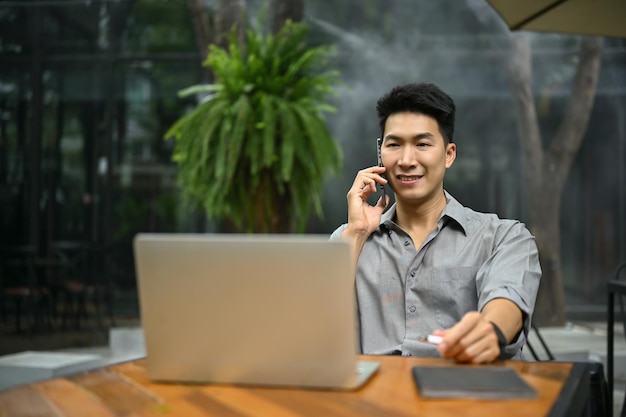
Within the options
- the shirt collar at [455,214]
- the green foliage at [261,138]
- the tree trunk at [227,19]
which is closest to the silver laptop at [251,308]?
the shirt collar at [455,214]

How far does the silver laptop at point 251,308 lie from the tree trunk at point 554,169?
6210 millimetres

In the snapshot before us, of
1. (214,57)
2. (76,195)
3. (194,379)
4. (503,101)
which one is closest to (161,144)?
(76,195)

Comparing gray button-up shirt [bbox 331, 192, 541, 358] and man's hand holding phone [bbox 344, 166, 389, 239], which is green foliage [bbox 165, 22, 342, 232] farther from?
gray button-up shirt [bbox 331, 192, 541, 358]

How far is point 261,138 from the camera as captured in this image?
5168 mm

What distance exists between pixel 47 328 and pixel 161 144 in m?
2.06

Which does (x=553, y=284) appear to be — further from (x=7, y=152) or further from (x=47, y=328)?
(x=7, y=152)

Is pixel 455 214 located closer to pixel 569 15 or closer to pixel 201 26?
pixel 569 15

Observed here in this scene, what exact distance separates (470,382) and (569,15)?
2345 millimetres

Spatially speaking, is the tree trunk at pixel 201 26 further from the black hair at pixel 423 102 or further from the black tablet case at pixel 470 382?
the black tablet case at pixel 470 382

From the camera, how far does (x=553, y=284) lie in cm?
719

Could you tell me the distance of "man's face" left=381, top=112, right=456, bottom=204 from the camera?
214 cm

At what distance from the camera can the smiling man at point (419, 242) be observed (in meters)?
2.04

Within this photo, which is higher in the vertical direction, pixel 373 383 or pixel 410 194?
pixel 410 194

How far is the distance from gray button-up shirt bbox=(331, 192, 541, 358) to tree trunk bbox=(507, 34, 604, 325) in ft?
17.1
